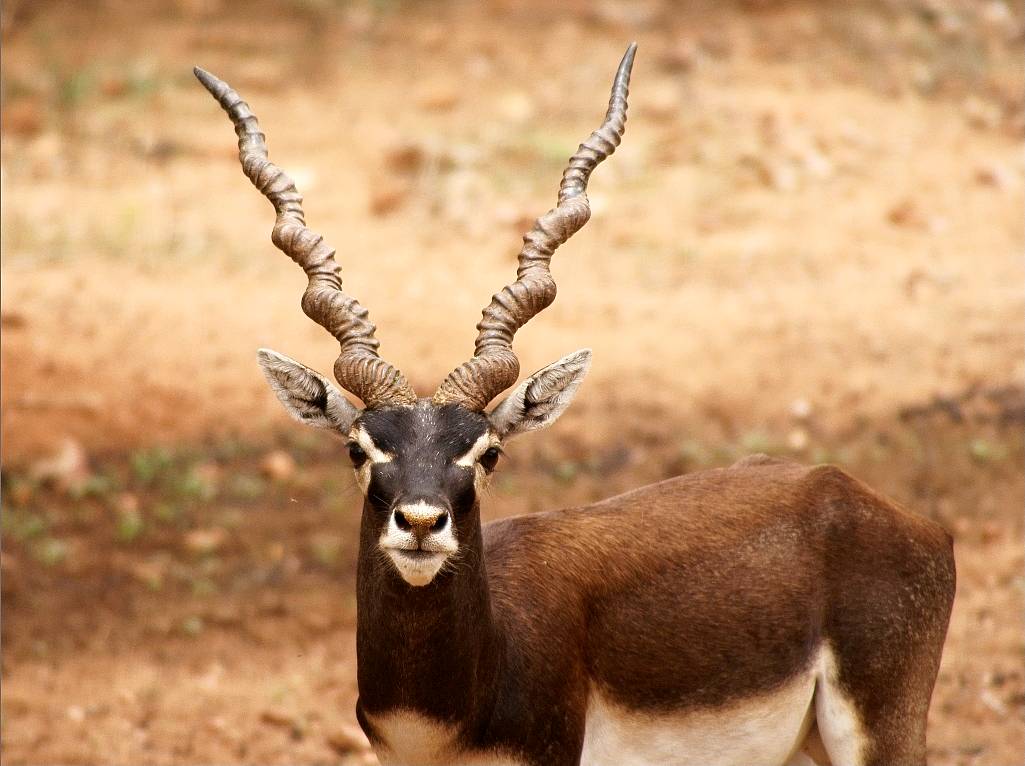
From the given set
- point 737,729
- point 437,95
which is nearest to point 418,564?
point 737,729

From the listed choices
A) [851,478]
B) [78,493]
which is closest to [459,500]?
[851,478]

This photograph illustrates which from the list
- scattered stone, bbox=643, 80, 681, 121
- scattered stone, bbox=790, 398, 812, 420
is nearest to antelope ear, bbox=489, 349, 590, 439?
scattered stone, bbox=790, 398, 812, 420

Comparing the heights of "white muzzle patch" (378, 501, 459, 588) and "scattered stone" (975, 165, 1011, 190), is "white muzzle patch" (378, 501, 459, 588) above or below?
below

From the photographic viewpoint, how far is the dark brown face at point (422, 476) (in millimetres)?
5527

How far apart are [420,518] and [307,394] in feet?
4.05

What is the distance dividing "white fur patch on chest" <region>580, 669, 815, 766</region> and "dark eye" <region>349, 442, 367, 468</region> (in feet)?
5.33

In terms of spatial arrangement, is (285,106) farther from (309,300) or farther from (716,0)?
(309,300)

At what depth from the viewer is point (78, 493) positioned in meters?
11.0

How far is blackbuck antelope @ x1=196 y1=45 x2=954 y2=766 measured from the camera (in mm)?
6145

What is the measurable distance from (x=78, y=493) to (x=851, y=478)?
6.00 meters

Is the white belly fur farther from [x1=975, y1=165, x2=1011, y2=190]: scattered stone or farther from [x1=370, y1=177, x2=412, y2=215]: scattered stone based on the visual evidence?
[x1=975, y1=165, x2=1011, y2=190]: scattered stone

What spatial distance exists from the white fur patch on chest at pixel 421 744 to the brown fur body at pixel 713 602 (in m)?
0.11


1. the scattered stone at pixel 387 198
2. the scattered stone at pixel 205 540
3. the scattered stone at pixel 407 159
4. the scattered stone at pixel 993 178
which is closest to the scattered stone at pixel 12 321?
the scattered stone at pixel 205 540

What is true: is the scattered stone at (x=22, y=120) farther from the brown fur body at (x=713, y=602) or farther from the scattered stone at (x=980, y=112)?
the brown fur body at (x=713, y=602)
